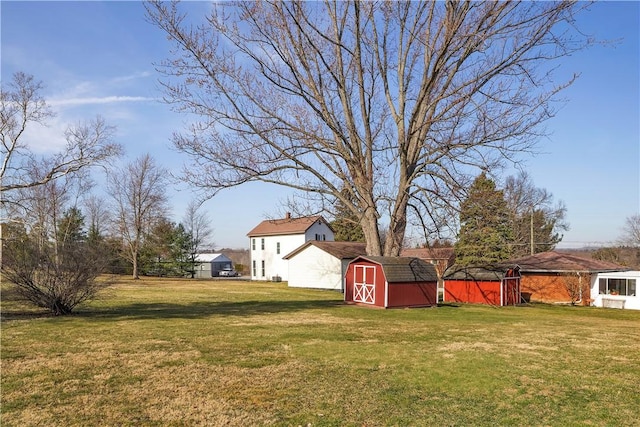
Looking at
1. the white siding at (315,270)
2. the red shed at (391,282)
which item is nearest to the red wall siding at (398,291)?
the red shed at (391,282)

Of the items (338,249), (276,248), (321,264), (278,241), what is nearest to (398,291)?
(321,264)

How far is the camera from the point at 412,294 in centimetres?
2320

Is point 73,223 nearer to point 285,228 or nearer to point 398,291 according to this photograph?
point 285,228

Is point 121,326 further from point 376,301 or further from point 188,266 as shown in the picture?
point 188,266

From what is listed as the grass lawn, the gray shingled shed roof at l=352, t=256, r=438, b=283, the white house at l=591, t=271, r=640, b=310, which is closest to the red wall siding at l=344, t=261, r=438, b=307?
the gray shingled shed roof at l=352, t=256, r=438, b=283

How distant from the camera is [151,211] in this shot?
53906 millimetres

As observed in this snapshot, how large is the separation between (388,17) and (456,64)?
3891 mm

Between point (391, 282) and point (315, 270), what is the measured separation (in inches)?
829

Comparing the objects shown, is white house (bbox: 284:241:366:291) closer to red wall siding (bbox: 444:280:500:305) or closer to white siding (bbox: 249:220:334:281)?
white siding (bbox: 249:220:334:281)

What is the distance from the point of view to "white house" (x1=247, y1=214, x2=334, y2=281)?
51875 mm

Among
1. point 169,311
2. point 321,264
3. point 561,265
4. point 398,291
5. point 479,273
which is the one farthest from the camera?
point 321,264

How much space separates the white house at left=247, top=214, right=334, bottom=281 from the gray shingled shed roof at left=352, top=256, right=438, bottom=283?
27265mm

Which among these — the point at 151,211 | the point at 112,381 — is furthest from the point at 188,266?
the point at 112,381

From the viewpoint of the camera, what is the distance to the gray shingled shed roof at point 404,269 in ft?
72.7
